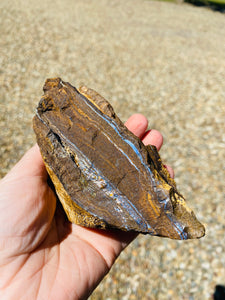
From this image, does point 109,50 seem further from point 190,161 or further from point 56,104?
point 56,104

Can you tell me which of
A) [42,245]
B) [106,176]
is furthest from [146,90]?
[42,245]

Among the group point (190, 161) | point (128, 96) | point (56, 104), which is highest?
point (56, 104)

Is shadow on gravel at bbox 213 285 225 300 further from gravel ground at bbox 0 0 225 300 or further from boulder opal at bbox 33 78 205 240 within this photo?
boulder opal at bbox 33 78 205 240

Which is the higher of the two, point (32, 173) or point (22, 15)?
point (22, 15)

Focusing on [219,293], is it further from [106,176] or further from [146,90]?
[146,90]

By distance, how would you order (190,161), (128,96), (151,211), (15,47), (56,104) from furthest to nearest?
1. (15,47)
2. (128,96)
3. (190,161)
4. (56,104)
5. (151,211)

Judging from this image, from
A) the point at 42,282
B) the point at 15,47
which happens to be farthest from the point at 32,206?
the point at 15,47
